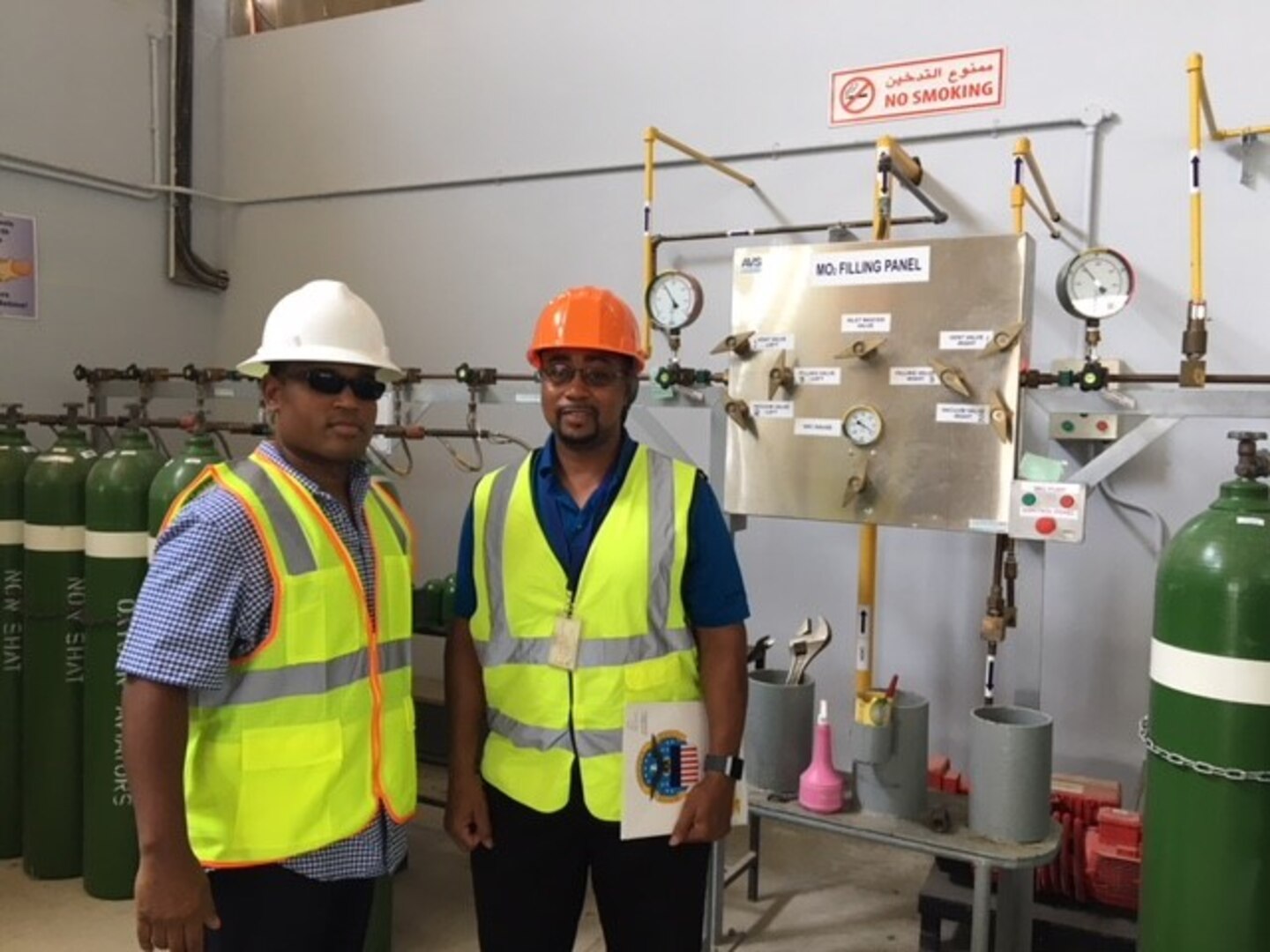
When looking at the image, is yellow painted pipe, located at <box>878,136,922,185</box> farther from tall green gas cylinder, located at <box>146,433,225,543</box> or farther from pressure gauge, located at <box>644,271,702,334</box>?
tall green gas cylinder, located at <box>146,433,225,543</box>

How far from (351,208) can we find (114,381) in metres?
1.14

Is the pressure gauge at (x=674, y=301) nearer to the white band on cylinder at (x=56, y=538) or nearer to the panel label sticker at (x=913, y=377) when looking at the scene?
the panel label sticker at (x=913, y=377)

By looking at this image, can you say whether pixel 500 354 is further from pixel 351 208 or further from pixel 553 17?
pixel 553 17

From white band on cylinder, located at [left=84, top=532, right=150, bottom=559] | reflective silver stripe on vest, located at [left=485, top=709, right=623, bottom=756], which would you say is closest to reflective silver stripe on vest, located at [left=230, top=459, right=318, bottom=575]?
reflective silver stripe on vest, located at [left=485, top=709, right=623, bottom=756]

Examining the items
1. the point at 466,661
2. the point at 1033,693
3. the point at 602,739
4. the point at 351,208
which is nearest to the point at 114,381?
the point at 351,208

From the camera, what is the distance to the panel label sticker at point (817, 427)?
212 cm

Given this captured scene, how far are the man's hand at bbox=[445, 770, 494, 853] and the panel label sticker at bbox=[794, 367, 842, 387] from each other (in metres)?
1.12

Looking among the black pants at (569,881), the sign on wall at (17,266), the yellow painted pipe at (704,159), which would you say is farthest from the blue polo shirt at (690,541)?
the sign on wall at (17,266)

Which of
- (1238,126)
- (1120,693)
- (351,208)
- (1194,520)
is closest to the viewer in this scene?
(1194,520)

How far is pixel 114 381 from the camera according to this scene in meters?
3.52

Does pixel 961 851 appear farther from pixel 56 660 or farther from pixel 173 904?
pixel 56 660

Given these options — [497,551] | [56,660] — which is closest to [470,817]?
[497,551]

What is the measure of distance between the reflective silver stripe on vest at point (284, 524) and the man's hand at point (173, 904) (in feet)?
1.20

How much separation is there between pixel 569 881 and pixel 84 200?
10.9ft
